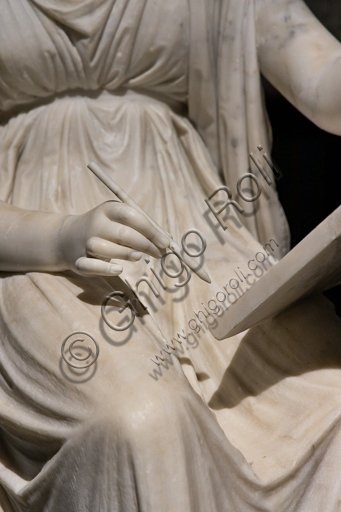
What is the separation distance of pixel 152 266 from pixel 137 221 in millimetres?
269

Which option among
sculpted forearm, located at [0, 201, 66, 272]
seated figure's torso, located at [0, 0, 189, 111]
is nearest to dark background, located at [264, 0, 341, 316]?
seated figure's torso, located at [0, 0, 189, 111]

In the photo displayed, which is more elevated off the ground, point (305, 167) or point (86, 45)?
point (86, 45)

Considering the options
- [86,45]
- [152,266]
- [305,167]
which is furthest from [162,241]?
[305,167]

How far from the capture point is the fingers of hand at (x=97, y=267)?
39.9 inches

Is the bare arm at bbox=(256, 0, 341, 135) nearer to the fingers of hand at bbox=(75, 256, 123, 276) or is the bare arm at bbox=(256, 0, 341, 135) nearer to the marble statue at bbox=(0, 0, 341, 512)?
the marble statue at bbox=(0, 0, 341, 512)

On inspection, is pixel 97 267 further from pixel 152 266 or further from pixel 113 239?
pixel 152 266

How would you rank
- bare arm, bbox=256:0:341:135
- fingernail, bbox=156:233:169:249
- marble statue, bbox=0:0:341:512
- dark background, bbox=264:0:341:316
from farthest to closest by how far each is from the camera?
dark background, bbox=264:0:341:316 → bare arm, bbox=256:0:341:135 → fingernail, bbox=156:233:169:249 → marble statue, bbox=0:0:341:512

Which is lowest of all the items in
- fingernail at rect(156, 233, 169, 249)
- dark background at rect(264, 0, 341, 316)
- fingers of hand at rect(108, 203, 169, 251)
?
dark background at rect(264, 0, 341, 316)

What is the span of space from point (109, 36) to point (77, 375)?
2.36 ft

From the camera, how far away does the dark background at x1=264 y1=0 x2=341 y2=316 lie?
1.89m

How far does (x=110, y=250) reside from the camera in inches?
40.1

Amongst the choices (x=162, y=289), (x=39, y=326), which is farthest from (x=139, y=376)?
(x=162, y=289)

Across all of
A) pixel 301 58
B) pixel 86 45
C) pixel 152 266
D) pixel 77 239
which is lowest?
pixel 152 266

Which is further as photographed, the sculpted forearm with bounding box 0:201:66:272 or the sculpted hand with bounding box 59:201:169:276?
the sculpted forearm with bounding box 0:201:66:272
